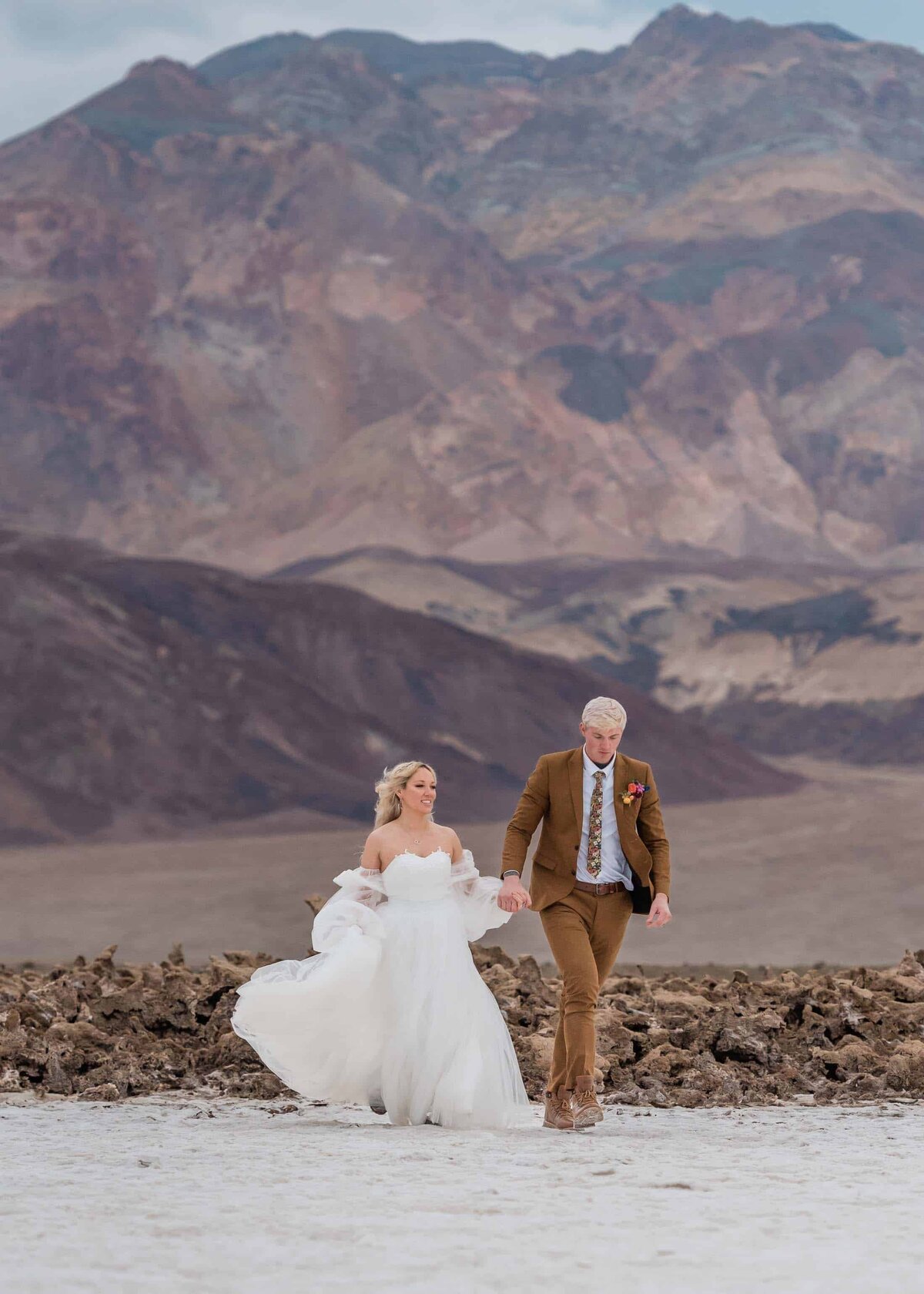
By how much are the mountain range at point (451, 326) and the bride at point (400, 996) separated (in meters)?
53.8

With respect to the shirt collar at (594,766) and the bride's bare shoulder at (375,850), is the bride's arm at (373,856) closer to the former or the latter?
the bride's bare shoulder at (375,850)

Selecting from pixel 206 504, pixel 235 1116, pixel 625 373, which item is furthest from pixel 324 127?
pixel 235 1116

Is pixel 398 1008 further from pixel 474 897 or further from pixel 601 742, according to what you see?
pixel 601 742

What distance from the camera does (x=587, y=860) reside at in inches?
248

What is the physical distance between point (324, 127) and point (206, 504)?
29934mm

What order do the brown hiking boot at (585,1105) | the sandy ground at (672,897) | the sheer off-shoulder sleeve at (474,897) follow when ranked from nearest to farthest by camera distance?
the brown hiking boot at (585,1105) → the sheer off-shoulder sleeve at (474,897) → the sandy ground at (672,897)

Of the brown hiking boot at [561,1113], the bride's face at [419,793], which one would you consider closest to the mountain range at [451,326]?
the bride's face at [419,793]

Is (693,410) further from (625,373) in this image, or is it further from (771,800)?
(771,800)

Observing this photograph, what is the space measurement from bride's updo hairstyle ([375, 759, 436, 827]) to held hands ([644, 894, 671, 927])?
2.86 feet

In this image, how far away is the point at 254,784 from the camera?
1398 inches

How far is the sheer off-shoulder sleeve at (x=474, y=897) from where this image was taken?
666cm

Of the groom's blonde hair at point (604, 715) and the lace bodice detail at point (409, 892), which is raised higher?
the groom's blonde hair at point (604, 715)

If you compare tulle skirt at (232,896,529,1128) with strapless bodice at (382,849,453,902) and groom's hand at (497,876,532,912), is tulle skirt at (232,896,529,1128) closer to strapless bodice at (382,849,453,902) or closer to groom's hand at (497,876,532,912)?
strapless bodice at (382,849,453,902)

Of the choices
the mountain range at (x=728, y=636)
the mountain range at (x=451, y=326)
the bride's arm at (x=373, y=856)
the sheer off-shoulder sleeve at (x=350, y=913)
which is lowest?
the sheer off-shoulder sleeve at (x=350, y=913)
